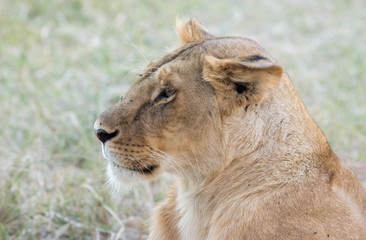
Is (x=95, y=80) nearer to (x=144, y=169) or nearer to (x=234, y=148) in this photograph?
(x=144, y=169)

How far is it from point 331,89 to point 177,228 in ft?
10.0

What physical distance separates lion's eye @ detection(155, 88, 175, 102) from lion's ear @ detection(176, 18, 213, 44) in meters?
0.44

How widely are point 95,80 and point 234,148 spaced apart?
3.06m

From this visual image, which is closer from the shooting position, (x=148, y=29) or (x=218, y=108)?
(x=218, y=108)

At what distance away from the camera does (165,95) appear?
7.42ft

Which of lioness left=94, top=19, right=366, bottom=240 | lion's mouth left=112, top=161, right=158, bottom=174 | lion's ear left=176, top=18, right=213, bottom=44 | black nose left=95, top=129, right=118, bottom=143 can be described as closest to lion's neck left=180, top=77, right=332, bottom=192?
lioness left=94, top=19, right=366, bottom=240

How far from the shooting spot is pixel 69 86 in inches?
196

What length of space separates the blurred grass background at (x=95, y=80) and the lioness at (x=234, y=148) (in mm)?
361

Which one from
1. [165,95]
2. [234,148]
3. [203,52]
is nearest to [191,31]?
[203,52]

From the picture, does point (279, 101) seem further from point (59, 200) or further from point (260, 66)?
point (59, 200)

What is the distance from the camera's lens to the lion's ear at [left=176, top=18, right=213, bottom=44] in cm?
265

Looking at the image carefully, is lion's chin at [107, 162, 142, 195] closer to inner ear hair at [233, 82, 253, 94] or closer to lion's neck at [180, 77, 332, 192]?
lion's neck at [180, 77, 332, 192]

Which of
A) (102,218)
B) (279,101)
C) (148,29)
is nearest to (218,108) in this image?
(279,101)

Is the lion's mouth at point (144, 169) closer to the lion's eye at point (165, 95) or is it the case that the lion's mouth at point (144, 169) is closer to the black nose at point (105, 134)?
the black nose at point (105, 134)
